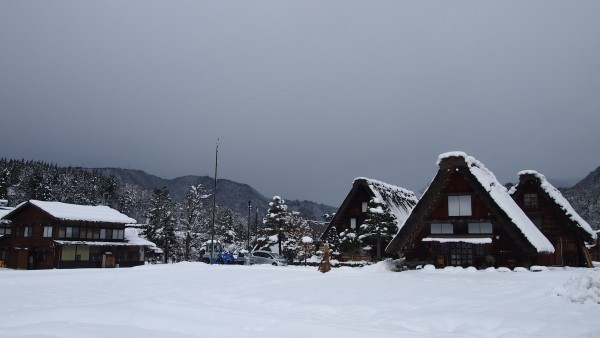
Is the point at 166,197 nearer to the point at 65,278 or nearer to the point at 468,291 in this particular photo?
the point at 65,278

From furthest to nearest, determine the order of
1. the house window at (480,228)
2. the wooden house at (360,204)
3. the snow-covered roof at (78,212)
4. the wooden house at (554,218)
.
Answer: the snow-covered roof at (78,212) < the wooden house at (360,204) < the wooden house at (554,218) < the house window at (480,228)

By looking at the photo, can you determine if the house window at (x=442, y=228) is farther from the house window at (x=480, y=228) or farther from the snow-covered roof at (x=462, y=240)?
the house window at (x=480, y=228)

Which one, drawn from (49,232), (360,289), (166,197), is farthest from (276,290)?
(166,197)

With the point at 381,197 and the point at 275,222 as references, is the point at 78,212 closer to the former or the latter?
the point at 275,222

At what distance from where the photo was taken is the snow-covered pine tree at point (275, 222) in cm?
4997

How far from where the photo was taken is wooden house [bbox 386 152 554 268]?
85.3 ft

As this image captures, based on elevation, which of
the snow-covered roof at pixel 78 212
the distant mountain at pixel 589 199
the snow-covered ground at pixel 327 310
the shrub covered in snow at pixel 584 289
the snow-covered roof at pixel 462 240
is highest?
the distant mountain at pixel 589 199

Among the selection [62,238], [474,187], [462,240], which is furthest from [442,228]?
[62,238]

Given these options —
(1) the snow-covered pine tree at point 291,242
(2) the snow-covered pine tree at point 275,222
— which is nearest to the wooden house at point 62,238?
(2) the snow-covered pine tree at point 275,222

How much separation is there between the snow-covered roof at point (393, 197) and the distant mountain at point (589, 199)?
35.6 m

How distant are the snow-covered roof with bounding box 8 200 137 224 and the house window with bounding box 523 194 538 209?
1578 inches

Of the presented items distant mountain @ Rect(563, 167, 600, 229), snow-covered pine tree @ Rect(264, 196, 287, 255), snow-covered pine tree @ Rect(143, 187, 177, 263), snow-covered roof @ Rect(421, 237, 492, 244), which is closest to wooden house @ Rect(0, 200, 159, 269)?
snow-covered pine tree @ Rect(143, 187, 177, 263)

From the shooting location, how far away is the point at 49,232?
4644 cm

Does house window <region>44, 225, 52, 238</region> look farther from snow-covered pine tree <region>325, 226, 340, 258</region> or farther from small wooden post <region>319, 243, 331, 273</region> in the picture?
small wooden post <region>319, 243, 331, 273</region>
